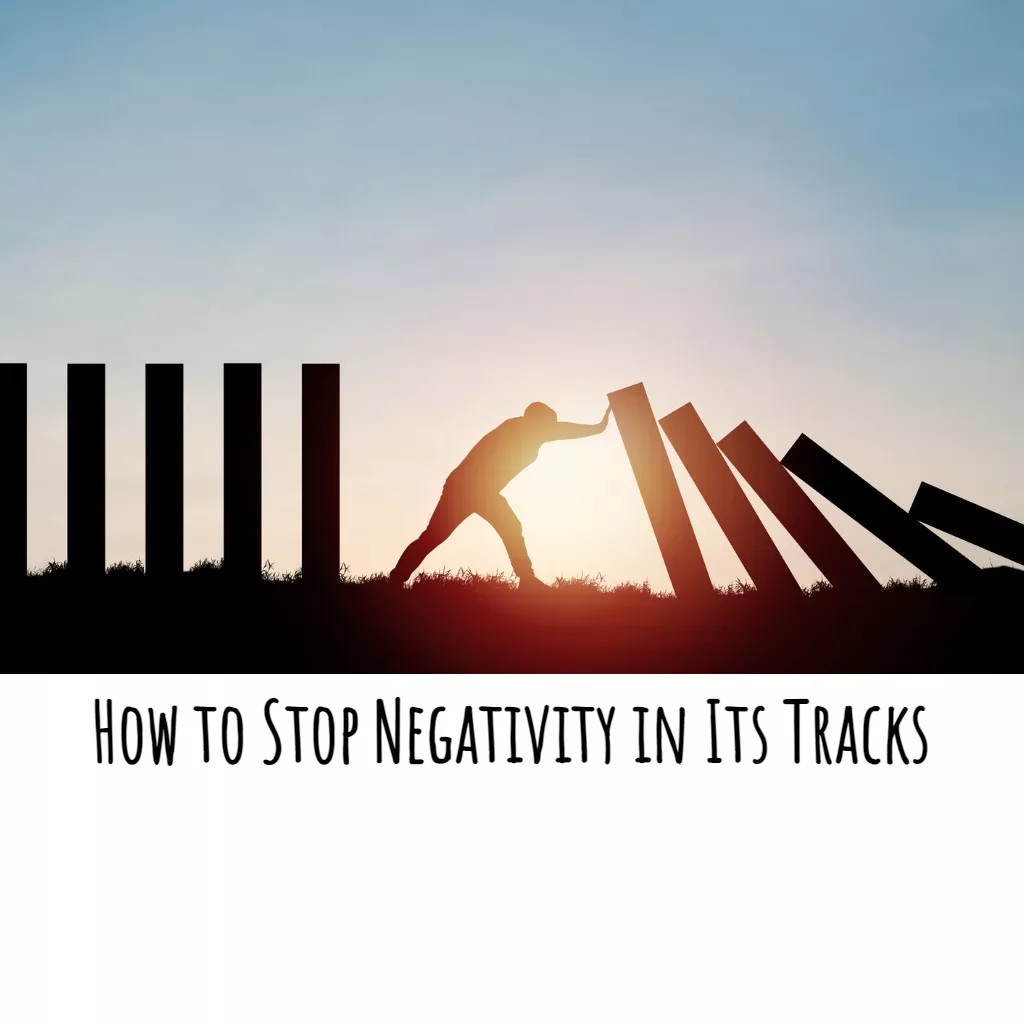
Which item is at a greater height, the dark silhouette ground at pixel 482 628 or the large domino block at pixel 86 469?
the large domino block at pixel 86 469

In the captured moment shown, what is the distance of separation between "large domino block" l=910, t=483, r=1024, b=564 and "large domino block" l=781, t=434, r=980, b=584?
0.30 m

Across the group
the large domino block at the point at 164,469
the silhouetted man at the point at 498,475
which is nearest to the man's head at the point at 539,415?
the silhouetted man at the point at 498,475

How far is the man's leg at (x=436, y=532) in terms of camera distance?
8289 millimetres

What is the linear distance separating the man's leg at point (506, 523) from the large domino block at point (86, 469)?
3.14m

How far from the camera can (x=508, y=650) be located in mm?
7449

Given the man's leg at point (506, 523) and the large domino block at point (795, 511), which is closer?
the man's leg at point (506, 523)

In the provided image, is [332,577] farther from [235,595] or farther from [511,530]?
[511,530]

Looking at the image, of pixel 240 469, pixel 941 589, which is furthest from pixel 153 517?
pixel 941 589

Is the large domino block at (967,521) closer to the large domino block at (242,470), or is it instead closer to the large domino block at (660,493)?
the large domino block at (660,493)

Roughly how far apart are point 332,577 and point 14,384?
300 cm

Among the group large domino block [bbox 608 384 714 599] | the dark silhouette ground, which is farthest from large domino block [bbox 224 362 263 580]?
large domino block [bbox 608 384 714 599]

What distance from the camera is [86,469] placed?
8.99 meters

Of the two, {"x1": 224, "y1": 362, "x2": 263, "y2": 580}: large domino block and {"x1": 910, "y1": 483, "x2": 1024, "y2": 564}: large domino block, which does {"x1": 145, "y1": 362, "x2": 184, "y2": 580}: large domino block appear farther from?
{"x1": 910, "y1": 483, "x2": 1024, "y2": 564}: large domino block

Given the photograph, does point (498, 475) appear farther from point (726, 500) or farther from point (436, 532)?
point (726, 500)
